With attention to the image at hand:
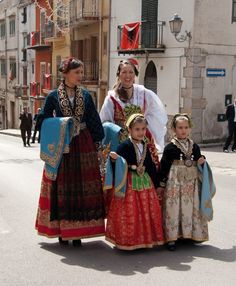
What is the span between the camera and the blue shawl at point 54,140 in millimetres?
5328

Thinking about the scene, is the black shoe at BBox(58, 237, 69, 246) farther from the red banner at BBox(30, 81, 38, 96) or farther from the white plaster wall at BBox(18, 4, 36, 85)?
the white plaster wall at BBox(18, 4, 36, 85)

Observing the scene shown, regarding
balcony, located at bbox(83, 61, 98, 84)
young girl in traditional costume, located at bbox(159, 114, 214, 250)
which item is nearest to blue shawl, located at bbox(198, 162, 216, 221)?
young girl in traditional costume, located at bbox(159, 114, 214, 250)

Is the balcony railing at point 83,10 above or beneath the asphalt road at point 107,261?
above

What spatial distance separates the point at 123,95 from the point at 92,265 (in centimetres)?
190

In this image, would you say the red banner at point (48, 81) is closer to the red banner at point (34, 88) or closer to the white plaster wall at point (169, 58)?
the red banner at point (34, 88)

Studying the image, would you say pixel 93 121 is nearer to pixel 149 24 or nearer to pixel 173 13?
pixel 173 13

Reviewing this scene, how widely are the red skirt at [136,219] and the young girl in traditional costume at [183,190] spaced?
6.0 inches

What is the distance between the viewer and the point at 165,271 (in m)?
4.90

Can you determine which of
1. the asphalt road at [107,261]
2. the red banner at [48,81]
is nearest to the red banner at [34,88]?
the red banner at [48,81]

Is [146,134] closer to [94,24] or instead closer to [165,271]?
[165,271]

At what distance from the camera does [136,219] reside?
527 centimetres

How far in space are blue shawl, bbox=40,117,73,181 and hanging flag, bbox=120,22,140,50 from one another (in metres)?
15.3

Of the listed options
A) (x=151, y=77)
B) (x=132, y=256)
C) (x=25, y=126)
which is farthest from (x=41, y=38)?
(x=132, y=256)

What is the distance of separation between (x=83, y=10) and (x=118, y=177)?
22.0 metres
